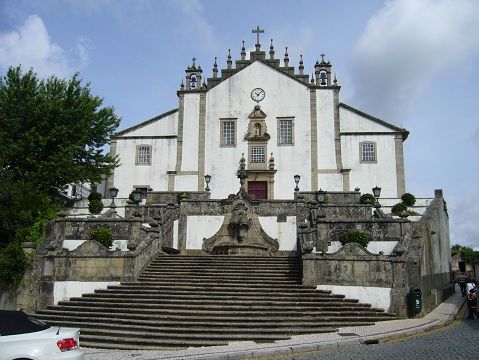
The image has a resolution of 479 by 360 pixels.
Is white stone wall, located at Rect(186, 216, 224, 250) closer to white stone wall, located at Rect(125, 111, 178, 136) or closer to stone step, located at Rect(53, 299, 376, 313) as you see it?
stone step, located at Rect(53, 299, 376, 313)

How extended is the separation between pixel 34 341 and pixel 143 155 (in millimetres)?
26577

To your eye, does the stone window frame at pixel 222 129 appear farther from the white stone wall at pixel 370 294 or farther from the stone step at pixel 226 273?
the white stone wall at pixel 370 294

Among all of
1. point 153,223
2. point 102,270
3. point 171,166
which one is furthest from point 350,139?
point 102,270

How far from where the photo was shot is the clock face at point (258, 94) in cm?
3344

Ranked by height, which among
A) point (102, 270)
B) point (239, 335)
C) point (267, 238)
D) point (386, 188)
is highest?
point (386, 188)

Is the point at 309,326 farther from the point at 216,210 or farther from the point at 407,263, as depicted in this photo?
the point at 216,210

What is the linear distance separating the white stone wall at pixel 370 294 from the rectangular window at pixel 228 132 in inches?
743

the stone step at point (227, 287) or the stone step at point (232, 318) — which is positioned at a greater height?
the stone step at point (227, 287)

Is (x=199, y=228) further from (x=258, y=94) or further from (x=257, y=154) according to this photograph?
(x=258, y=94)

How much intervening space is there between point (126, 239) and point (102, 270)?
3303 millimetres

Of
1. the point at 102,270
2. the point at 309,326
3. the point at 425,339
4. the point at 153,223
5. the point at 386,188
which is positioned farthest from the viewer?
the point at 386,188

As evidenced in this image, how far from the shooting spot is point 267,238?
22.0 metres

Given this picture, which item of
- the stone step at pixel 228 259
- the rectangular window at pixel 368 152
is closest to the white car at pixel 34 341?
the stone step at pixel 228 259

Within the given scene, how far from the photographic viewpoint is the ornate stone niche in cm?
2130
